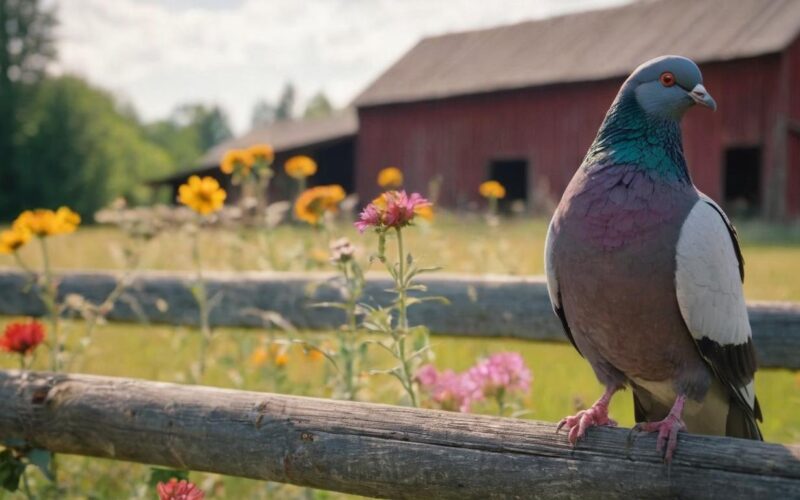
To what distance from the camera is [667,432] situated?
1779mm

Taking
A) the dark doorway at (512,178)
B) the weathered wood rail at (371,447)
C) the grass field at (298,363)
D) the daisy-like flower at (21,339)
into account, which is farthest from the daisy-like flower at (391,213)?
the dark doorway at (512,178)

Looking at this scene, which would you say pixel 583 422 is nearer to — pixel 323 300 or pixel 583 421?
A: pixel 583 421

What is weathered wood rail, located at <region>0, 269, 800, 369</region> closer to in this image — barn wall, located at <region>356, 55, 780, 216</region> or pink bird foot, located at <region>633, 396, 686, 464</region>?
pink bird foot, located at <region>633, 396, 686, 464</region>

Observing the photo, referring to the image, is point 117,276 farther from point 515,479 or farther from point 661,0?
point 661,0


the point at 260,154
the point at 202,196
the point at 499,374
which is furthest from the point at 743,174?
the point at 499,374

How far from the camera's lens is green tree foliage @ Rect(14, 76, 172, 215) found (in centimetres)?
2822

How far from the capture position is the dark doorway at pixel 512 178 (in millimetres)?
18375

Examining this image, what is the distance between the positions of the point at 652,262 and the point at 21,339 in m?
1.96

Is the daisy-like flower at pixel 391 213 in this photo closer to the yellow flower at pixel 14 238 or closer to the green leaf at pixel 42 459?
the green leaf at pixel 42 459

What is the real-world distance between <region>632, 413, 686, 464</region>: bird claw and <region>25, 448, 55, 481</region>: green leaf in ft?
5.70

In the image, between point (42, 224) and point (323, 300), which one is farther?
point (323, 300)

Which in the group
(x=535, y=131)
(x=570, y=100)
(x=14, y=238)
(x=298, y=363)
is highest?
(x=570, y=100)

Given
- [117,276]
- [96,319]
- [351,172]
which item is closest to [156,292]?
[117,276]

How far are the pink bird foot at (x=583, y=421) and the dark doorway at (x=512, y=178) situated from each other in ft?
53.5
